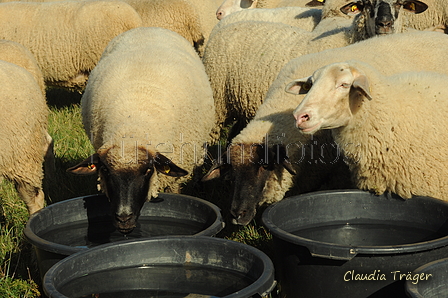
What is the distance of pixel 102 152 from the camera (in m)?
3.53

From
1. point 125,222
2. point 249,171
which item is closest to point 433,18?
point 249,171

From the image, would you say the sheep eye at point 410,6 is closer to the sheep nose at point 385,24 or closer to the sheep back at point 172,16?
the sheep nose at point 385,24

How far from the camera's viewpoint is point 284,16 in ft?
20.4

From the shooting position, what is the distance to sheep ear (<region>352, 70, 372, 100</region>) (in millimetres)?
2879

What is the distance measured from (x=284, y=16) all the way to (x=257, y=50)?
139 centimetres

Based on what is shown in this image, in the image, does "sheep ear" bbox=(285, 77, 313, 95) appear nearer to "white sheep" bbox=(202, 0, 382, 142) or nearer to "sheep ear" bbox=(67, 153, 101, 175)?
"sheep ear" bbox=(67, 153, 101, 175)

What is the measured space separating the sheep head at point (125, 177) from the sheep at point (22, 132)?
2.18 feet

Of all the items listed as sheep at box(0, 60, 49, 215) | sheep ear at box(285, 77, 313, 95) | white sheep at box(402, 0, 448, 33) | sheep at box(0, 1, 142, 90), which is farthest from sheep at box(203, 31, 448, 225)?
sheep at box(0, 1, 142, 90)

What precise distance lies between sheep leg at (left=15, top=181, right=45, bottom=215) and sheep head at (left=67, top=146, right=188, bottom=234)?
0.79 metres

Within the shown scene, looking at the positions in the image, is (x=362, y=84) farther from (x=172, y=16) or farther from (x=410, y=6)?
(x=172, y=16)

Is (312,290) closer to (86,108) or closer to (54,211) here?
(54,211)

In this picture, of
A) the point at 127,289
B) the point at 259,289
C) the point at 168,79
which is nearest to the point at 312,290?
the point at 259,289

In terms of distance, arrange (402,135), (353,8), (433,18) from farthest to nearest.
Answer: (433,18) → (353,8) → (402,135)

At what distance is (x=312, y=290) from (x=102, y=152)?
157cm
